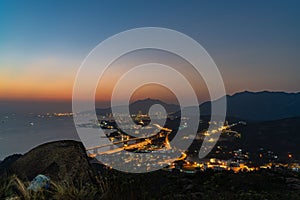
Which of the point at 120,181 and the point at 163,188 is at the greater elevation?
the point at 120,181

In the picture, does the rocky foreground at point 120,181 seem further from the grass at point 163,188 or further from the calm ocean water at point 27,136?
the calm ocean water at point 27,136

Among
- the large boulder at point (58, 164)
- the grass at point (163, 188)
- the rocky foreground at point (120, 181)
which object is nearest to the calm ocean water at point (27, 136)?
the large boulder at point (58, 164)

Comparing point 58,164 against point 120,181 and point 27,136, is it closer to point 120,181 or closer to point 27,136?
point 120,181

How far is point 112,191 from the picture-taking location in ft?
18.2

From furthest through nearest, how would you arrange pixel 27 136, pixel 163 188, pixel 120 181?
pixel 27 136
pixel 163 188
pixel 120 181

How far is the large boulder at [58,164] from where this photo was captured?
7309 millimetres

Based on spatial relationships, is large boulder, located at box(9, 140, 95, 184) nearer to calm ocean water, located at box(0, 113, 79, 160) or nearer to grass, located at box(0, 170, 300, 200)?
grass, located at box(0, 170, 300, 200)

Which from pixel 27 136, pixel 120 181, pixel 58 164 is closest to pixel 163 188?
pixel 120 181

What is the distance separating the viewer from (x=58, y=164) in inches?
301

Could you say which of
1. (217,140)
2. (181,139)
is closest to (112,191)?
(181,139)

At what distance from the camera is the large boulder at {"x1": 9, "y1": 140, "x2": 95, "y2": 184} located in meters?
7.31

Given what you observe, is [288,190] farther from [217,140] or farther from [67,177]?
[217,140]

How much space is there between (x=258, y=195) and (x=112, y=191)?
381 centimetres

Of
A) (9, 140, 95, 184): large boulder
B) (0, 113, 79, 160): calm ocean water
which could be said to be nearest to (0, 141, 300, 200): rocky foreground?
(9, 140, 95, 184): large boulder
